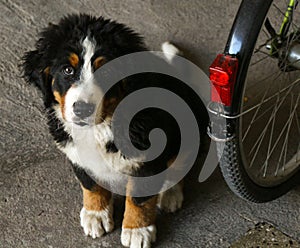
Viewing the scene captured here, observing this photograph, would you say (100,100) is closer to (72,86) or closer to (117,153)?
(72,86)

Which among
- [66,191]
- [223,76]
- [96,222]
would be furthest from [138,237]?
[223,76]

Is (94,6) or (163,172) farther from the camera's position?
(94,6)

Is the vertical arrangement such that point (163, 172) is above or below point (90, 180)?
above

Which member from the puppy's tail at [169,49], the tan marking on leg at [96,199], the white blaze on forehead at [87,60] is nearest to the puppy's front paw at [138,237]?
the tan marking on leg at [96,199]

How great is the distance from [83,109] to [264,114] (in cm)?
114

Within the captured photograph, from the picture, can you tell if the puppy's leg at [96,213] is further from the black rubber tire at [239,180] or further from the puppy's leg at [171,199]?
the black rubber tire at [239,180]

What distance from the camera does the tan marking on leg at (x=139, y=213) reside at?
2258 mm

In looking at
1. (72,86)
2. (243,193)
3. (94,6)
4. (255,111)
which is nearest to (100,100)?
(72,86)

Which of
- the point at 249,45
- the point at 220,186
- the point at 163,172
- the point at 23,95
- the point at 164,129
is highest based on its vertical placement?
the point at 249,45

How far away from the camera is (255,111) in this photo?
271 cm

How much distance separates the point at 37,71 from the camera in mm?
2033

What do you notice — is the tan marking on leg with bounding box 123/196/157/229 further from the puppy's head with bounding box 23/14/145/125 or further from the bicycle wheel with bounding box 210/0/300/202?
the puppy's head with bounding box 23/14/145/125

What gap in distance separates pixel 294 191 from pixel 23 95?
1365 mm

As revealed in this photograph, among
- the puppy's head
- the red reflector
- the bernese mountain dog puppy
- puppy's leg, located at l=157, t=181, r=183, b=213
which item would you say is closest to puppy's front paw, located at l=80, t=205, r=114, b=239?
the bernese mountain dog puppy
